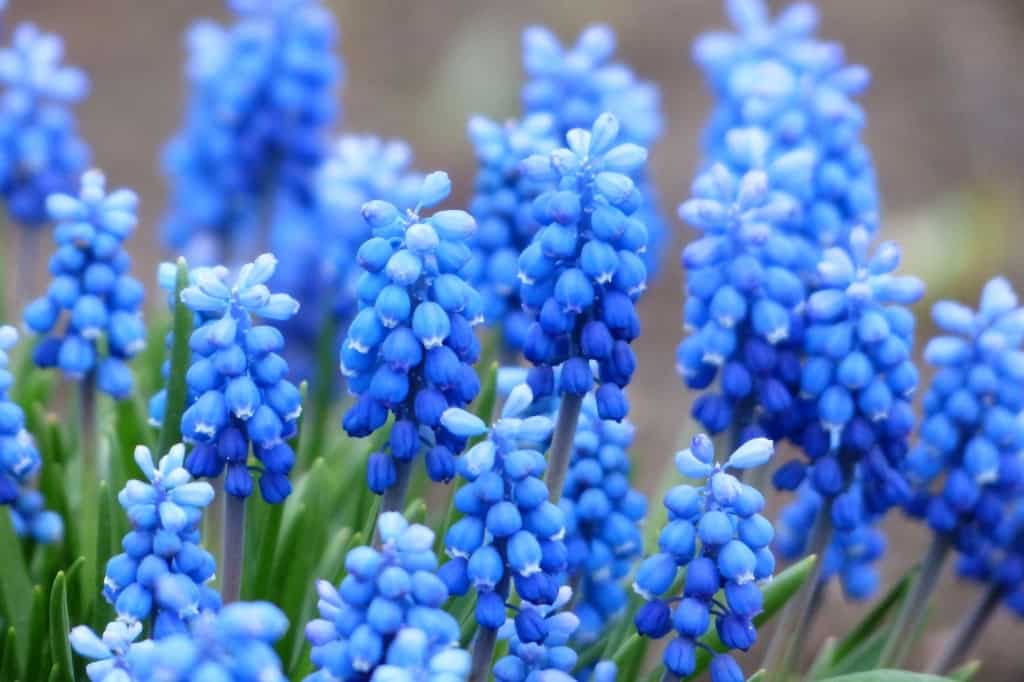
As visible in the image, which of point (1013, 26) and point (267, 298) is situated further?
point (1013, 26)

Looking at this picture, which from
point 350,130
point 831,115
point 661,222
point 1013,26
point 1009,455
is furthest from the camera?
point 1013,26

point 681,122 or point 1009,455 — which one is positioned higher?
point 681,122

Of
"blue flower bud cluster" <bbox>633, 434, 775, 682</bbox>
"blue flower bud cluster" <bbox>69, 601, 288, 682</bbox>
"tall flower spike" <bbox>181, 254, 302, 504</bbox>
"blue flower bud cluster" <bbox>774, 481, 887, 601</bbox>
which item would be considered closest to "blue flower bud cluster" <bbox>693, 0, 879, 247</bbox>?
"blue flower bud cluster" <bbox>774, 481, 887, 601</bbox>

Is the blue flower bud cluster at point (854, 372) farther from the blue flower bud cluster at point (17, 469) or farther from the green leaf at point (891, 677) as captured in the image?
the blue flower bud cluster at point (17, 469)

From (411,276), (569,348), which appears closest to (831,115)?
(569,348)

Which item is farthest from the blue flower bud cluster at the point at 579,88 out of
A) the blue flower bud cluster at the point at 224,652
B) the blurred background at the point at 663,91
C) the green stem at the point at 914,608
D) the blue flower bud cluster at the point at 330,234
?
the blurred background at the point at 663,91

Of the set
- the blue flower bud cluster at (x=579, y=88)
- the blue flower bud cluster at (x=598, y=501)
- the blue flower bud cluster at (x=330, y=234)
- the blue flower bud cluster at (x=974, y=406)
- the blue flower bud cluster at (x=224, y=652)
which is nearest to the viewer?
the blue flower bud cluster at (x=224, y=652)

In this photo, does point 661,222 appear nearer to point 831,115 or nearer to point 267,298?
point 831,115

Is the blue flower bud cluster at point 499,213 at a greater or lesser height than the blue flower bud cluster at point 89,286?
greater
